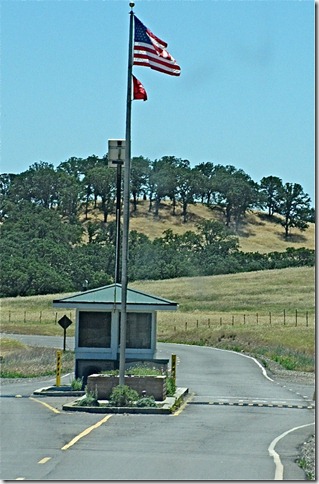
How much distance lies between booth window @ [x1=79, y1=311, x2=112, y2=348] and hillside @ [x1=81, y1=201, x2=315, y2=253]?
94602 mm

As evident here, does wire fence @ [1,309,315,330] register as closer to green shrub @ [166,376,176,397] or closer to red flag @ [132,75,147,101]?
green shrub @ [166,376,176,397]

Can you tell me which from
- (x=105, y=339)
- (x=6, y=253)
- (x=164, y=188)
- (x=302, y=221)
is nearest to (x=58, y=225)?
(x=6, y=253)

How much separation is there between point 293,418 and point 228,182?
120m

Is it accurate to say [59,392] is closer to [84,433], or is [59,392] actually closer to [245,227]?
[84,433]

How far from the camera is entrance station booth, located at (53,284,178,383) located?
27.2 metres

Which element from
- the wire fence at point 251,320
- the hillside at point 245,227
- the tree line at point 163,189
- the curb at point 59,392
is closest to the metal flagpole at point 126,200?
the curb at point 59,392

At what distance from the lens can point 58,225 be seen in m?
105

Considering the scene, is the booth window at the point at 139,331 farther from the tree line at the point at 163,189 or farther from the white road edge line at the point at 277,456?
the tree line at the point at 163,189

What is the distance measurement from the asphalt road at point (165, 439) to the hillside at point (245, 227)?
97.0 meters

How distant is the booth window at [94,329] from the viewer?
90.0 ft

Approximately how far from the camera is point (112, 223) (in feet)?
366

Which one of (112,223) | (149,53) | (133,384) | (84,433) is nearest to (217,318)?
(112,223)

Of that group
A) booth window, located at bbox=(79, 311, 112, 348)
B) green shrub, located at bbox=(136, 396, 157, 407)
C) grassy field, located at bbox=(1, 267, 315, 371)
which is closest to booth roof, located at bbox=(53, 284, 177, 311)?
booth window, located at bbox=(79, 311, 112, 348)

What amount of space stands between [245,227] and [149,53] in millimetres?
119203
